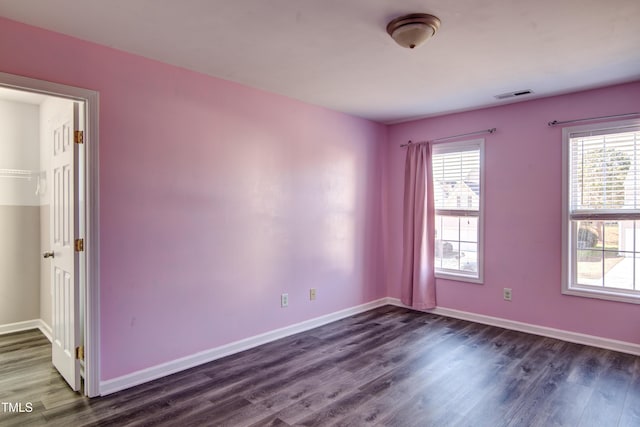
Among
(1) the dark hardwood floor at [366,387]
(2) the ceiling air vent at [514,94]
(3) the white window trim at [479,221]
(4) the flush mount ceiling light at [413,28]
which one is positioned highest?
(2) the ceiling air vent at [514,94]

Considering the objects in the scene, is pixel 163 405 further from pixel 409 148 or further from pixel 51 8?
pixel 409 148

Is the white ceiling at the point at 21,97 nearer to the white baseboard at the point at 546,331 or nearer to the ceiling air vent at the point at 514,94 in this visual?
the ceiling air vent at the point at 514,94

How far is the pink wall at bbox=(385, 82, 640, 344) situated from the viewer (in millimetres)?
3520

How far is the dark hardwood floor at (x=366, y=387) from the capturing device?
7.68 feet

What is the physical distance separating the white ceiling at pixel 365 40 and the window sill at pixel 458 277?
81.9 inches

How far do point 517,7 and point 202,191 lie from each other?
8.34ft

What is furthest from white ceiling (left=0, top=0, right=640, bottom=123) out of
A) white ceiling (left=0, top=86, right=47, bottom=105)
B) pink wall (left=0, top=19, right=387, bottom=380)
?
white ceiling (left=0, top=86, right=47, bottom=105)

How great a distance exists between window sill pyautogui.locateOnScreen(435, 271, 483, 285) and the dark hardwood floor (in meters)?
0.76

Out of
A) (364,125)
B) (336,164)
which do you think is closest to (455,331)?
(336,164)

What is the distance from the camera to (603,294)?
352 centimetres

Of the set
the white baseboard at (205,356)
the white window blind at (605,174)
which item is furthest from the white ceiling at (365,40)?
the white baseboard at (205,356)

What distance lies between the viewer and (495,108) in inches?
165

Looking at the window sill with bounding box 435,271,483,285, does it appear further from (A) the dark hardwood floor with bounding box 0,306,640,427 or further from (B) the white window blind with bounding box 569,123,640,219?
(B) the white window blind with bounding box 569,123,640,219

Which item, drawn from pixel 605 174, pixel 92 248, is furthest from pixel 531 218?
pixel 92 248
